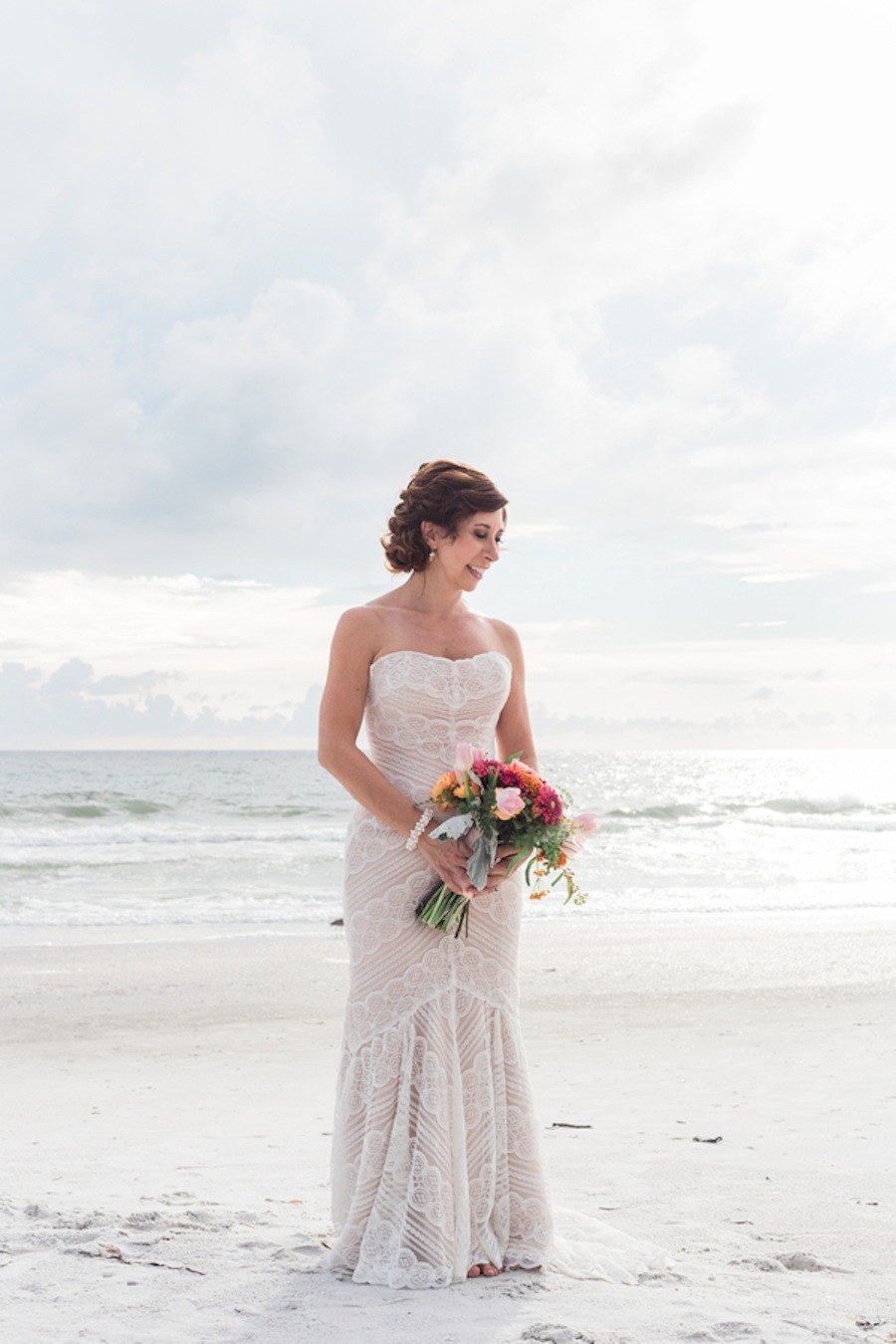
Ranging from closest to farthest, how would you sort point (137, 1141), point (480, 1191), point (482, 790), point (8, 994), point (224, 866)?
point (482, 790) < point (480, 1191) < point (137, 1141) < point (8, 994) < point (224, 866)

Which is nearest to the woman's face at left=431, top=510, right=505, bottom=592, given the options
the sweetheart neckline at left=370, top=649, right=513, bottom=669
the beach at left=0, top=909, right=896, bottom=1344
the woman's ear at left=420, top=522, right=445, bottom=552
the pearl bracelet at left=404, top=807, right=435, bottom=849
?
the woman's ear at left=420, top=522, right=445, bottom=552

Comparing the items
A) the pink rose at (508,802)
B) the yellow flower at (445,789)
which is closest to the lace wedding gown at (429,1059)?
the yellow flower at (445,789)

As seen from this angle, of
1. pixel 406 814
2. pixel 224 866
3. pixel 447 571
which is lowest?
pixel 224 866

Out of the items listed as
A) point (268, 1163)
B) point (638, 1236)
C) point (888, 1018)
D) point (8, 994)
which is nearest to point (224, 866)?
point (8, 994)

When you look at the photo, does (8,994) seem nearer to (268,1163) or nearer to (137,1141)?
(137,1141)

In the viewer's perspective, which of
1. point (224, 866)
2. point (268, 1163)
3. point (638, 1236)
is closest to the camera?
point (638, 1236)

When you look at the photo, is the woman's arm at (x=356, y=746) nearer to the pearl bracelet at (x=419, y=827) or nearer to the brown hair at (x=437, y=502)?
the pearl bracelet at (x=419, y=827)

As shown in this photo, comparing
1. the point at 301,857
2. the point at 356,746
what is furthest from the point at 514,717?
the point at 301,857

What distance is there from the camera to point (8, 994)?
968cm

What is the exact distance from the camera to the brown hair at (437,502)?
3.74 metres

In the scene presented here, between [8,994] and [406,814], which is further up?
[406,814]

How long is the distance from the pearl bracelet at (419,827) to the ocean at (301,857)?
1.87ft

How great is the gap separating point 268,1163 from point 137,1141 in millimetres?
776

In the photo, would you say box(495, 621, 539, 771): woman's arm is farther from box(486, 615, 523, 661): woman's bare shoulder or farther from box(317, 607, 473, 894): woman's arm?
box(317, 607, 473, 894): woman's arm
